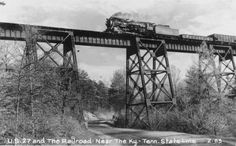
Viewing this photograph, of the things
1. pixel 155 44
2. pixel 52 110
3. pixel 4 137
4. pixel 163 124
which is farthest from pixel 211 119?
pixel 4 137

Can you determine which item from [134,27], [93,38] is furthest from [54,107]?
[134,27]

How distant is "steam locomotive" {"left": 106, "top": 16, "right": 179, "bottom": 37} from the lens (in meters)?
24.6

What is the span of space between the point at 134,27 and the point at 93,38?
16.2 ft

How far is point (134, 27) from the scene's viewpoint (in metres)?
25.3

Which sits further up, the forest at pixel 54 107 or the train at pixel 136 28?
the train at pixel 136 28

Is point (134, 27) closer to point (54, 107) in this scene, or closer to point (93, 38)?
point (93, 38)

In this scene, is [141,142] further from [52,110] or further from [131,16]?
[131,16]

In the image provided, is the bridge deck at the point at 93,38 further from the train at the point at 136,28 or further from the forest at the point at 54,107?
the forest at the point at 54,107

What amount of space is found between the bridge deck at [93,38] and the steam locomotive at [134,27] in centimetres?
80

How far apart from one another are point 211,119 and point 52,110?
36.3 ft

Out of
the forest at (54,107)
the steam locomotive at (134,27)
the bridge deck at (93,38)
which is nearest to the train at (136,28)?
the steam locomotive at (134,27)

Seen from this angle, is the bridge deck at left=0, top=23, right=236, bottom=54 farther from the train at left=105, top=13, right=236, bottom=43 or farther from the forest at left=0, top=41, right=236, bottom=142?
the forest at left=0, top=41, right=236, bottom=142

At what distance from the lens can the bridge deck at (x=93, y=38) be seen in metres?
19.1

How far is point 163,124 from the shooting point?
74.1 ft
